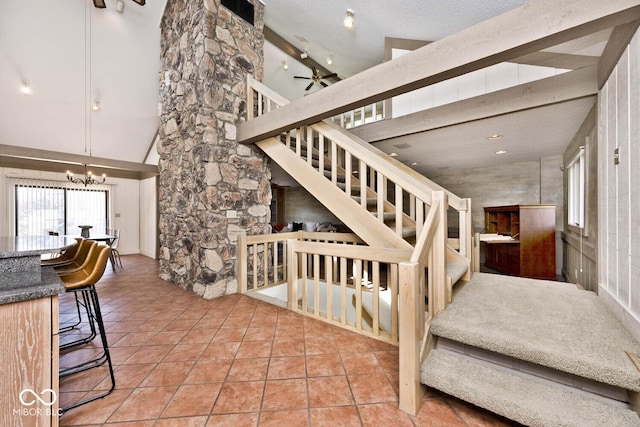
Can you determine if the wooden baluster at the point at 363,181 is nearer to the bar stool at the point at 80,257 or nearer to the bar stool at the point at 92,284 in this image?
the bar stool at the point at 92,284

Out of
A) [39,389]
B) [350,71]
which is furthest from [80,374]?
[350,71]

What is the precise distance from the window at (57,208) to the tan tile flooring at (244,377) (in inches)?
211

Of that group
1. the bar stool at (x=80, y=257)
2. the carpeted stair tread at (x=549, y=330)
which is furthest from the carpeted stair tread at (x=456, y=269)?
the bar stool at (x=80, y=257)

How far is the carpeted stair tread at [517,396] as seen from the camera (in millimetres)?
1142

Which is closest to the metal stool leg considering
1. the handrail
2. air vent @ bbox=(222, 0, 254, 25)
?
the handrail

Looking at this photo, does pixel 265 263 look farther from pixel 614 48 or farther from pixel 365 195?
pixel 614 48

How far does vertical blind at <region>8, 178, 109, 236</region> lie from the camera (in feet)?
19.4

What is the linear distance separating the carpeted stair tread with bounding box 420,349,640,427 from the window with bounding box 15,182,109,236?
807 cm

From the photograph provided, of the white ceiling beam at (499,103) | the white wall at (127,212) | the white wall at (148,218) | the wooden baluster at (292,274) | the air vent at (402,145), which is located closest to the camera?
the white ceiling beam at (499,103)

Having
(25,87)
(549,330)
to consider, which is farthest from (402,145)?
(25,87)

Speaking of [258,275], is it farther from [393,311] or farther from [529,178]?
[529,178]

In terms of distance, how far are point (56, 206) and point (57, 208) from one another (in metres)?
0.05

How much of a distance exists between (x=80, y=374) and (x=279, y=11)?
525cm

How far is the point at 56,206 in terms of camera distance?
6391 millimetres
